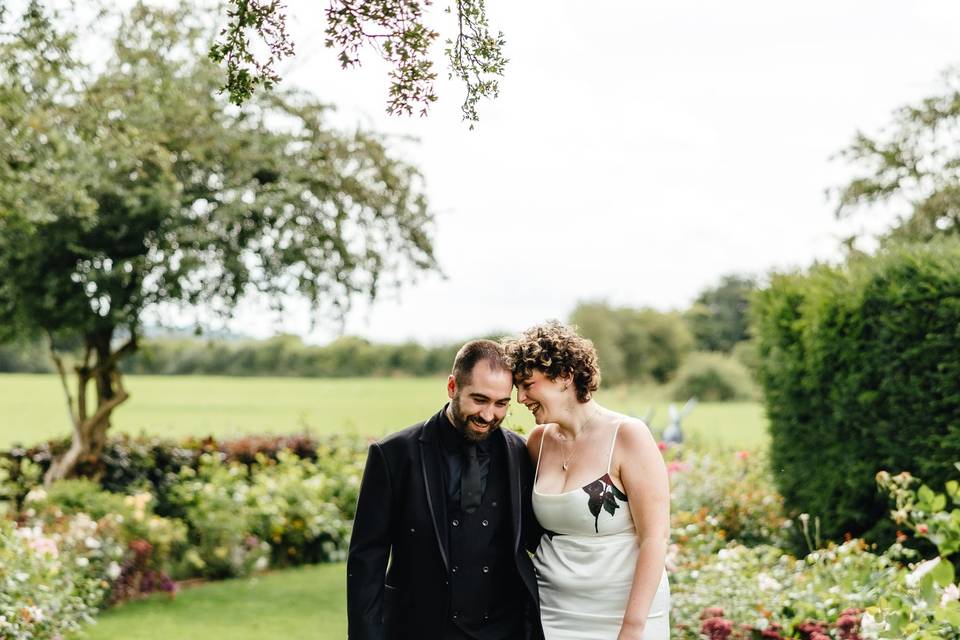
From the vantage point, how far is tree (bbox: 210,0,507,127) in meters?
2.93

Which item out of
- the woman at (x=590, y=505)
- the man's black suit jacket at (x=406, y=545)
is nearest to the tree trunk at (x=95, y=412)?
the man's black suit jacket at (x=406, y=545)

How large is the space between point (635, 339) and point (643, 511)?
4378 cm

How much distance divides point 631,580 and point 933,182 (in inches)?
500

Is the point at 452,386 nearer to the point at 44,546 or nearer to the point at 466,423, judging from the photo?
the point at 466,423

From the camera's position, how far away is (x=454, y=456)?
3.63 meters

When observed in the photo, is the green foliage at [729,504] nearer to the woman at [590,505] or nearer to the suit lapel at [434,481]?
the woman at [590,505]

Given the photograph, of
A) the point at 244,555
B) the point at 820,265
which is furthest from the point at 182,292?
the point at 820,265

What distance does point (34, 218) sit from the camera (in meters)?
6.85

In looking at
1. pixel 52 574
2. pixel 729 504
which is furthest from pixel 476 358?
pixel 729 504

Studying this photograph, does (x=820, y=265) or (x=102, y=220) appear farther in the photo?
(x=102, y=220)

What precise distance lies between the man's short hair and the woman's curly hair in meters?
0.04

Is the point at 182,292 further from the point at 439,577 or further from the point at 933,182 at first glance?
the point at 933,182

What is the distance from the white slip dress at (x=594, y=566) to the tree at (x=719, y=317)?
52.9 meters

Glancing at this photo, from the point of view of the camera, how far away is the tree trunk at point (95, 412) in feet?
34.1
